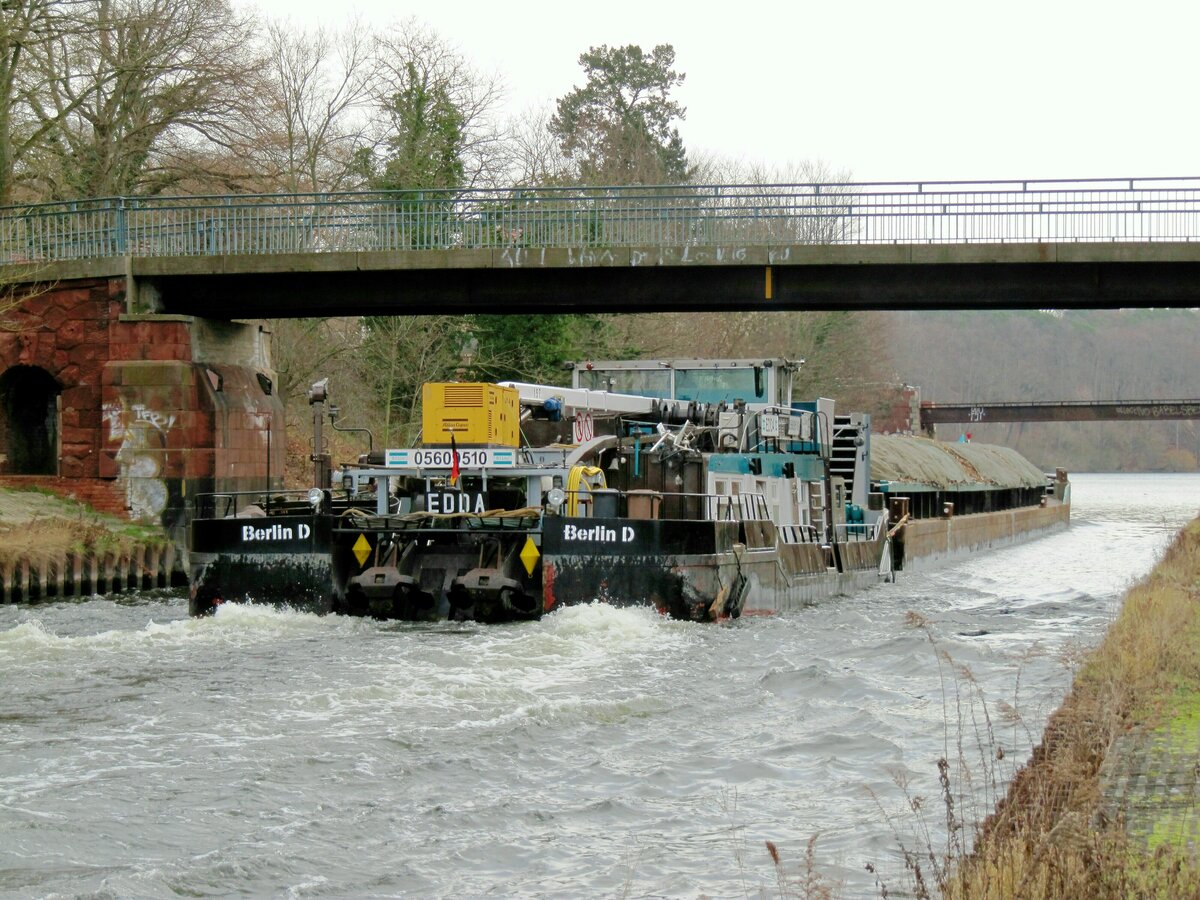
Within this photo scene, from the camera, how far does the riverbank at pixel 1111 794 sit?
7062mm

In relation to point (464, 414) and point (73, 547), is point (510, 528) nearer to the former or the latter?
point (464, 414)

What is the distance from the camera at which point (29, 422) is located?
36.5 meters

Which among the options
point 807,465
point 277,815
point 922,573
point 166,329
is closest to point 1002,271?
point 807,465

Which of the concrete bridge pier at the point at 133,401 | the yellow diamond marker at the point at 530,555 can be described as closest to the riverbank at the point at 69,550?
the concrete bridge pier at the point at 133,401

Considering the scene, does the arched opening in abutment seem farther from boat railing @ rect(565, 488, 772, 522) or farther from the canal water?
boat railing @ rect(565, 488, 772, 522)

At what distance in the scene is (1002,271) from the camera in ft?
98.8

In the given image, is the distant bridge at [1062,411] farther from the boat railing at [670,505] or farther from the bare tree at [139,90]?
the boat railing at [670,505]

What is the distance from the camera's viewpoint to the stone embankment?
26.3 metres

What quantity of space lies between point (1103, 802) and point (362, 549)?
12.7 metres

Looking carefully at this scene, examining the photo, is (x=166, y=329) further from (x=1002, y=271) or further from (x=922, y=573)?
(x=922, y=573)

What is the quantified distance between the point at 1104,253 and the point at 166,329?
17.9 meters

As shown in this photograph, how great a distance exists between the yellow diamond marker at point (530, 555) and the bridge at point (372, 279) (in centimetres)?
1144

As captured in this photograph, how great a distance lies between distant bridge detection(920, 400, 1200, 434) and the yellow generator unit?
3225 inches

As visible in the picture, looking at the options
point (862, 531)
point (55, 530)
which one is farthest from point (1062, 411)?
point (55, 530)
